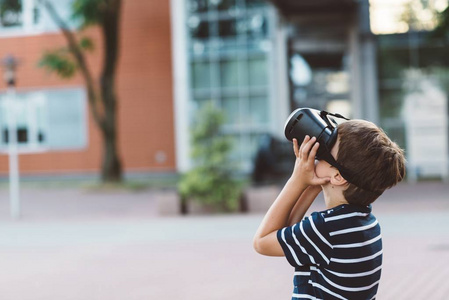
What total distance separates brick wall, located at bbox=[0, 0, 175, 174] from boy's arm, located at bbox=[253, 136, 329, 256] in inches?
814

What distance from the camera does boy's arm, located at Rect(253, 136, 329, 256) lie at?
1813mm

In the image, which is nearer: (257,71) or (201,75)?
(257,71)

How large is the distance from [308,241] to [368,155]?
288 millimetres

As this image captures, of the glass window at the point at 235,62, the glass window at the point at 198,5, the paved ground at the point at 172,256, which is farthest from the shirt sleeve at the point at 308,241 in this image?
the glass window at the point at 198,5

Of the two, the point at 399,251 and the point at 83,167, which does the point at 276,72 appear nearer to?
the point at 83,167

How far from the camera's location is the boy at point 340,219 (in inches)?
70.7

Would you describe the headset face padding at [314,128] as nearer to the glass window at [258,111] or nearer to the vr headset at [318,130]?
the vr headset at [318,130]

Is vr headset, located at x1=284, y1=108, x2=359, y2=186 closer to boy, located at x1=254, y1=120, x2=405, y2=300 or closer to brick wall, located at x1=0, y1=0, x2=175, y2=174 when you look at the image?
boy, located at x1=254, y1=120, x2=405, y2=300

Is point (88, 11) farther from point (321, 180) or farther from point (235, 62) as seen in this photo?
point (321, 180)

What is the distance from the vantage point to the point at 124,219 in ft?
39.1

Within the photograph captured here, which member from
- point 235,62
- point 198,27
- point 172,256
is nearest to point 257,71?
point 235,62

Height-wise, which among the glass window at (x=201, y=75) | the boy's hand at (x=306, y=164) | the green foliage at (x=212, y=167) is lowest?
the green foliage at (x=212, y=167)

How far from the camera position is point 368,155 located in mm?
1782

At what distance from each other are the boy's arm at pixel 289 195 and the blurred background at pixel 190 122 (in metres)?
4.48
